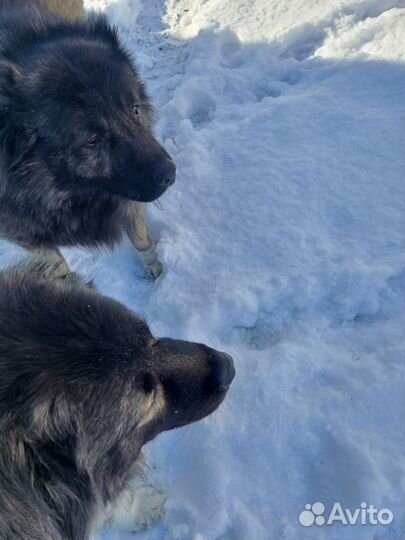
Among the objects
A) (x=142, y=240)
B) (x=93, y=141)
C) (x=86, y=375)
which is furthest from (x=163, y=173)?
(x=86, y=375)

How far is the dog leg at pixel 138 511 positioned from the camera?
1.94 meters

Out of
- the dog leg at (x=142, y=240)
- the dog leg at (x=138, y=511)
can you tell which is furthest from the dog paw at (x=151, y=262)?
the dog leg at (x=138, y=511)

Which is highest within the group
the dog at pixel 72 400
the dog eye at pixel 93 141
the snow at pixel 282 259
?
the dog eye at pixel 93 141

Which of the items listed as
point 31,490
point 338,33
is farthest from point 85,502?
point 338,33

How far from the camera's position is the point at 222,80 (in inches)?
124

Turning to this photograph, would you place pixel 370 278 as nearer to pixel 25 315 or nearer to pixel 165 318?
pixel 165 318

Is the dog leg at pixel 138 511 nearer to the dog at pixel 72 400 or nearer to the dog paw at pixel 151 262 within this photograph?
the dog at pixel 72 400

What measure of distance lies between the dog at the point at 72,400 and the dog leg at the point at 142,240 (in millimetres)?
1010

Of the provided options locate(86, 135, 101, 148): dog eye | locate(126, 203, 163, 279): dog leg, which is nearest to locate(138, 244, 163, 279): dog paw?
locate(126, 203, 163, 279): dog leg

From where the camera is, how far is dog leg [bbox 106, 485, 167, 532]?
76.5 inches

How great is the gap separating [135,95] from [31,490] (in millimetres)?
1591

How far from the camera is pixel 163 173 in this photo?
207cm

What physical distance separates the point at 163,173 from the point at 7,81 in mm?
704

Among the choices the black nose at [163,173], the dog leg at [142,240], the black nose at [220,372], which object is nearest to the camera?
the black nose at [220,372]
